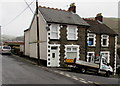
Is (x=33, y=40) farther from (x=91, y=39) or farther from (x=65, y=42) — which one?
(x=91, y=39)

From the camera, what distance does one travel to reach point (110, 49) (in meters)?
25.0

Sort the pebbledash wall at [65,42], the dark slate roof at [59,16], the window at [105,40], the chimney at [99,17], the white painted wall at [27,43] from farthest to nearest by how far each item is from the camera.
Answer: the chimney at [99,17] < the white painted wall at [27,43] < the window at [105,40] < the dark slate roof at [59,16] < the pebbledash wall at [65,42]

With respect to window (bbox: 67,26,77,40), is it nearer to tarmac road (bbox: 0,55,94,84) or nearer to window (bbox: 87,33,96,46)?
window (bbox: 87,33,96,46)

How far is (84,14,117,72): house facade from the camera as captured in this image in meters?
22.8

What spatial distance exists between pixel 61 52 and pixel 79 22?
5107 mm

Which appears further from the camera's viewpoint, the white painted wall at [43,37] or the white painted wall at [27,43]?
the white painted wall at [27,43]

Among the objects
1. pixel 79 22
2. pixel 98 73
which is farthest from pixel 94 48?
pixel 98 73

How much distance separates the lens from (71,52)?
20.8 meters

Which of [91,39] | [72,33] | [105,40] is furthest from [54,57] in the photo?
[105,40]

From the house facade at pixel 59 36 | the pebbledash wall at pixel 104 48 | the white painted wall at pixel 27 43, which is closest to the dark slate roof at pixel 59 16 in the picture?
the house facade at pixel 59 36

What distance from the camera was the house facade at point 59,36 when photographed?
19188 millimetres

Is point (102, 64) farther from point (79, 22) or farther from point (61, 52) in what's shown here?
point (79, 22)

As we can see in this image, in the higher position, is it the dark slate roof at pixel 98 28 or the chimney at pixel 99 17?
the chimney at pixel 99 17

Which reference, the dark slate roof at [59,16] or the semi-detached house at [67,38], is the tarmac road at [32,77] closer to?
the semi-detached house at [67,38]
